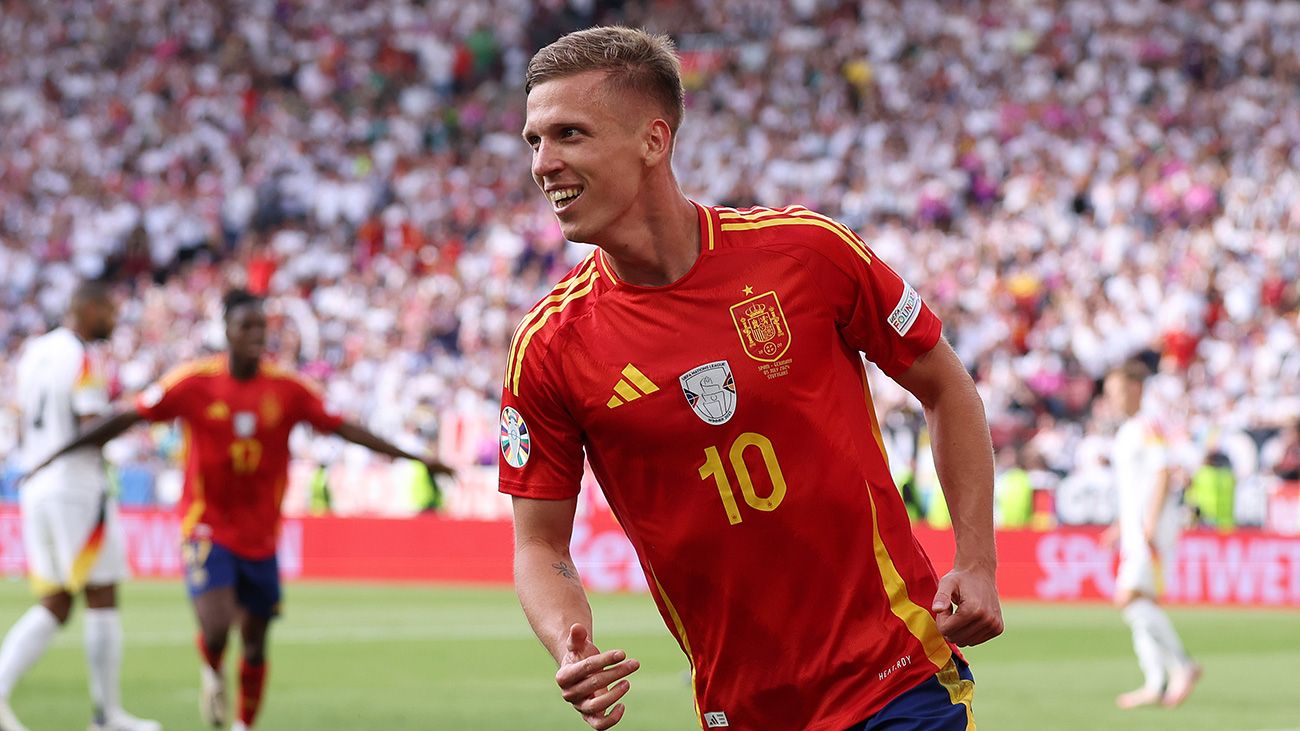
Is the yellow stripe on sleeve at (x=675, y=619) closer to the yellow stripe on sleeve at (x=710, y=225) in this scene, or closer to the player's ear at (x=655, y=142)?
the yellow stripe on sleeve at (x=710, y=225)

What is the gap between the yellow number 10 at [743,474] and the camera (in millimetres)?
4273

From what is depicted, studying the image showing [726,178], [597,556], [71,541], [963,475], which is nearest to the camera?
[963,475]

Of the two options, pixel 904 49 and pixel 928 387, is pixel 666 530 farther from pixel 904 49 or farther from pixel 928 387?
pixel 904 49

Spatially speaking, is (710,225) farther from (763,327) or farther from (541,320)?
(541,320)

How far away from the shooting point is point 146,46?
125 feet

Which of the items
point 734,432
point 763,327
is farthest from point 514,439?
point 763,327

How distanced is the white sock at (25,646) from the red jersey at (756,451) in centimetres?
722

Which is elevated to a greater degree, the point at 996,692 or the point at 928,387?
the point at 928,387

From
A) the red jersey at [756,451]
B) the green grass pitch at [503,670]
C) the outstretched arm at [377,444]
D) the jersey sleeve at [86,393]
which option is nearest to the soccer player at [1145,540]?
the green grass pitch at [503,670]

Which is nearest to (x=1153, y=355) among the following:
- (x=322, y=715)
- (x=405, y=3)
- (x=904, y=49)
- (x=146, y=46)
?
(x=904, y=49)

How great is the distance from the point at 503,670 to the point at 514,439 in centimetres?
1055

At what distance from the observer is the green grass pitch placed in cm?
1186

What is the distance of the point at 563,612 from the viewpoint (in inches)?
170

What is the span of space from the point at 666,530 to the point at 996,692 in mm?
9416
